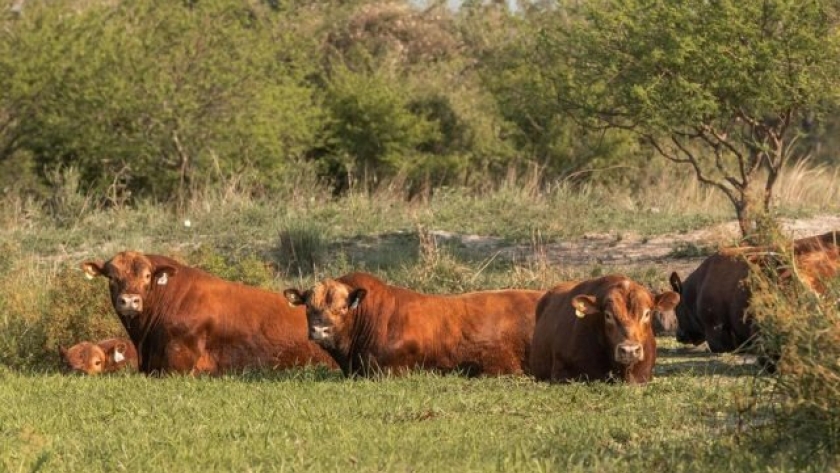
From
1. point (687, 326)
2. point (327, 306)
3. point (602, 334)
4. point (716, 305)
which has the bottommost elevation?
point (687, 326)

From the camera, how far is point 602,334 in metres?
14.1

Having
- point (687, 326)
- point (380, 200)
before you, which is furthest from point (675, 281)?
point (380, 200)

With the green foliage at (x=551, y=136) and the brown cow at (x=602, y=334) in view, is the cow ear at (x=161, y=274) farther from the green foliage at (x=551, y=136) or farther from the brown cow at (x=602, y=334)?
the green foliage at (x=551, y=136)

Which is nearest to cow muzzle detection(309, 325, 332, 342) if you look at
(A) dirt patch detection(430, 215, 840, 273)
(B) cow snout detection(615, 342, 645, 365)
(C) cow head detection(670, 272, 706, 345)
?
(B) cow snout detection(615, 342, 645, 365)

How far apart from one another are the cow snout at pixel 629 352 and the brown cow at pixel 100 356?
553 centimetres

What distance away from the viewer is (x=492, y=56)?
43875 millimetres

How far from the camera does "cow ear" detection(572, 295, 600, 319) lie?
45.4 feet

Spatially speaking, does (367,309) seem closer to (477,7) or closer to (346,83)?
(346,83)

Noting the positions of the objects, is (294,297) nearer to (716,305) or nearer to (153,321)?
(153,321)

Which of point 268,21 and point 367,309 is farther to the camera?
point 268,21

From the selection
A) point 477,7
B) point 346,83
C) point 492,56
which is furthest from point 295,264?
point 477,7

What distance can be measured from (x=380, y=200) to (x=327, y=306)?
15728 mm

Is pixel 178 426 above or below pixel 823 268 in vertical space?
below

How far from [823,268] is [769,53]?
8.93 m
